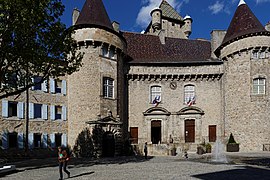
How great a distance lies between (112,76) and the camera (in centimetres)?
2408

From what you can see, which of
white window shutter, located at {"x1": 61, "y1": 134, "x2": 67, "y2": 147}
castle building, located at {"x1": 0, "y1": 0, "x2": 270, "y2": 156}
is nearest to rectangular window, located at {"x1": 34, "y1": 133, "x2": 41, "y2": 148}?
castle building, located at {"x1": 0, "y1": 0, "x2": 270, "y2": 156}

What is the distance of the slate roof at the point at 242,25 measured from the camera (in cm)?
2562

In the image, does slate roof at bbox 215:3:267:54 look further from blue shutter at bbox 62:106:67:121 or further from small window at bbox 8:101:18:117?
small window at bbox 8:101:18:117

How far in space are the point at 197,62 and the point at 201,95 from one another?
3210mm

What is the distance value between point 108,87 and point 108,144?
458 cm

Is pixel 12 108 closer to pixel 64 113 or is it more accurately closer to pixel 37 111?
pixel 37 111

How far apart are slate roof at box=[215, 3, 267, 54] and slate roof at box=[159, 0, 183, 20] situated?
46.5 ft

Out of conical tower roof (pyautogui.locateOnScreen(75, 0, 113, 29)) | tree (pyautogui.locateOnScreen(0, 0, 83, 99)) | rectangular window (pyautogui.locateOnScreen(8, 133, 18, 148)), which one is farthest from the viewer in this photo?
conical tower roof (pyautogui.locateOnScreen(75, 0, 113, 29))

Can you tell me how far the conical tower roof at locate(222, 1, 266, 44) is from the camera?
2575 cm

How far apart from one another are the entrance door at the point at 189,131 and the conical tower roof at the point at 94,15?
458 inches

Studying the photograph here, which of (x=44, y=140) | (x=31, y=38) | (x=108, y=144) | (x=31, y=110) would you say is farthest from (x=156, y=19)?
(x=31, y=38)

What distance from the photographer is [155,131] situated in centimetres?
2850

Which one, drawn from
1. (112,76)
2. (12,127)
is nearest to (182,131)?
(112,76)

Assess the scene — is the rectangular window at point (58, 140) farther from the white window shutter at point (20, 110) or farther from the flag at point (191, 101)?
the flag at point (191, 101)
